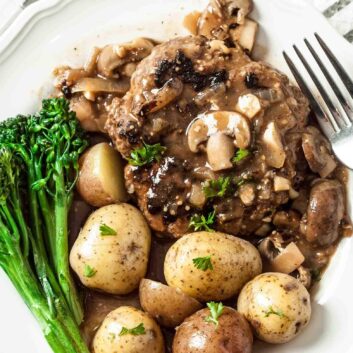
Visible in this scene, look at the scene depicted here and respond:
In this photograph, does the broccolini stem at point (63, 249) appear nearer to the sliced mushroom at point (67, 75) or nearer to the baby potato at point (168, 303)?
the baby potato at point (168, 303)

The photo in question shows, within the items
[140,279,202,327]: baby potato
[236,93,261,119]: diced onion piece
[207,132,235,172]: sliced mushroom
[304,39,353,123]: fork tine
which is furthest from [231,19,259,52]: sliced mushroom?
[140,279,202,327]: baby potato

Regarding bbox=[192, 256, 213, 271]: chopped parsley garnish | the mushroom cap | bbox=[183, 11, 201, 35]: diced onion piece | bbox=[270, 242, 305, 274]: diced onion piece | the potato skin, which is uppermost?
bbox=[183, 11, 201, 35]: diced onion piece

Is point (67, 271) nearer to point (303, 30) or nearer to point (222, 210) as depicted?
point (222, 210)

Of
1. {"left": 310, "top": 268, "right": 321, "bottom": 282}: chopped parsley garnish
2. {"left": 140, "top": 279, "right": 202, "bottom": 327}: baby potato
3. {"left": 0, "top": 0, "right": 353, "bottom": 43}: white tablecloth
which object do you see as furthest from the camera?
{"left": 0, "top": 0, "right": 353, "bottom": 43}: white tablecloth

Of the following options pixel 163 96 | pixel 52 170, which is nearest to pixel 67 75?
pixel 52 170

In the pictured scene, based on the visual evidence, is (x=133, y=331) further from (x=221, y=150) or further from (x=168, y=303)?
(x=221, y=150)

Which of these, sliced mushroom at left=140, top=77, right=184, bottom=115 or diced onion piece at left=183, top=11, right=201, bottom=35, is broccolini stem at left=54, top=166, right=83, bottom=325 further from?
diced onion piece at left=183, top=11, right=201, bottom=35
